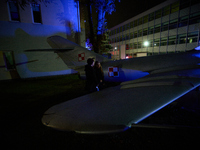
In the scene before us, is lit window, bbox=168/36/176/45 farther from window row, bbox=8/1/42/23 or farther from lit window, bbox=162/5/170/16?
window row, bbox=8/1/42/23

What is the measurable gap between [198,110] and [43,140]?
4961 mm

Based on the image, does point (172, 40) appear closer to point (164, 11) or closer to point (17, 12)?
point (164, 11)

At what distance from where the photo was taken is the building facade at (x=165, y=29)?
1530 centimetres

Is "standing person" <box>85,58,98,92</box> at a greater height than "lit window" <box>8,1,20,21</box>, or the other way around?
"lit window" <box>8,1,20,21</box>

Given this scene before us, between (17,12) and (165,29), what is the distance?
78.2 ft

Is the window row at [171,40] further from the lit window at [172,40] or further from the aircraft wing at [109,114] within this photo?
the aircraft wing at [109,114]

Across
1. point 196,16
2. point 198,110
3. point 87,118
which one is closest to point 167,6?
point 196,16

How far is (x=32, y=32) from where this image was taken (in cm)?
905

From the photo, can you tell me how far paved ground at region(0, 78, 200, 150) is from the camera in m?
2.18

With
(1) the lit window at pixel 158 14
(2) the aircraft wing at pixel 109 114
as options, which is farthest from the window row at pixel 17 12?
(1) the lit window at pixel 158 14

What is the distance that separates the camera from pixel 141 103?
145 centimetres

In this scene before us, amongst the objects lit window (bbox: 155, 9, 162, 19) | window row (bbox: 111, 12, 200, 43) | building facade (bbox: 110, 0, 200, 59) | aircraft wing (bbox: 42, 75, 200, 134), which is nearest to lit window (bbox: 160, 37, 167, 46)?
building facade (bbox: 110, 0, 200, 59)

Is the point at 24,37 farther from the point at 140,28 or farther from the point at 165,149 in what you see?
the point at 140,28

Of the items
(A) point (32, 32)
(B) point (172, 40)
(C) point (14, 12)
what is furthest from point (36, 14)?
A: (B) point (172, 40)
